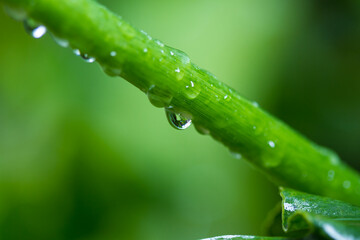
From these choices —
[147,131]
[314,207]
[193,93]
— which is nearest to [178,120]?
[193,93]

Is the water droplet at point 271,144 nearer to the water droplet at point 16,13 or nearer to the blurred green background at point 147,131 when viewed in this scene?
the water droplet at point 16,13

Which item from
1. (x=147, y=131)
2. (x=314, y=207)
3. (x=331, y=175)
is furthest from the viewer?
(x=147, y=131)

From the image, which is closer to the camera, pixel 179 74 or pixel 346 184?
pixel 179 74

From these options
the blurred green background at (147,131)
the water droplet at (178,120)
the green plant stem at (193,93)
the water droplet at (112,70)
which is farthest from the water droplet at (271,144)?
the blurred green background at (147,131)

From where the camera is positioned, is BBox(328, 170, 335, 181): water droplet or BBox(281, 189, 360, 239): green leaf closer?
BBox(281, 189, 360, 239): green leaf

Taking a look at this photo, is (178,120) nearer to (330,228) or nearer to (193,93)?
(193,93)

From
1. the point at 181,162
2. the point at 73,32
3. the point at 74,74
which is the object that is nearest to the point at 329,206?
the point at 73,32

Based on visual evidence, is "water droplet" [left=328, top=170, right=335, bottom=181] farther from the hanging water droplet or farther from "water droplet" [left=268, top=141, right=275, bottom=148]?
the hanging water droplet

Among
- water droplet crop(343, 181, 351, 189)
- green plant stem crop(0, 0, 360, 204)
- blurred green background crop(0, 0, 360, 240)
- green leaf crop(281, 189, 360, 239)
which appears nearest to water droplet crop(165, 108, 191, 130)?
green plant stem crop(0, 0, 360, 204)
